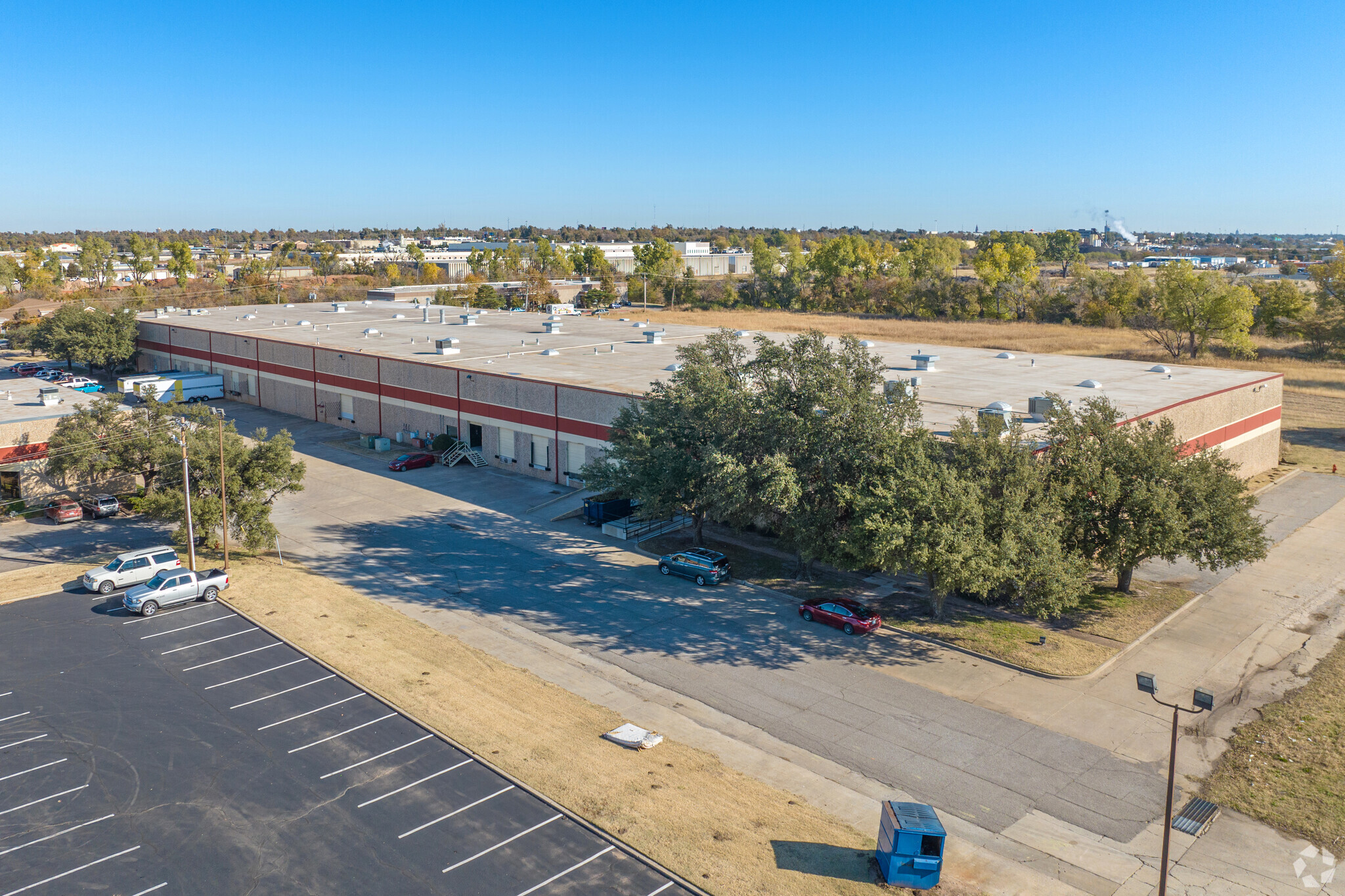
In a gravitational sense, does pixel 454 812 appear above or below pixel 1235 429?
below

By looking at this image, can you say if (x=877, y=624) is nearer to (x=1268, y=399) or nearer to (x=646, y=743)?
(x=646, y=743)

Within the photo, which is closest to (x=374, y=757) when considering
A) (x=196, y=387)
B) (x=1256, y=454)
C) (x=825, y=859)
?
(x=825, y=859)

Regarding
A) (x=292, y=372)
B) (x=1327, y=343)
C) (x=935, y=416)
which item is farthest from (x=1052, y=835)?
(x=1327, y=343)

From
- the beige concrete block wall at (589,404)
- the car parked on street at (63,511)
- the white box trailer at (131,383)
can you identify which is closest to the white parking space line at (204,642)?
the car parked on street at (63,511)

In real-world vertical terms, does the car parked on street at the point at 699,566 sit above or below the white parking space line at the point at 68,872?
above

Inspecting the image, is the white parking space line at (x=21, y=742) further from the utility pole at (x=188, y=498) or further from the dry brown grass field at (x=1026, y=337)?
the dry brown grass field at (x=1026, y=337)

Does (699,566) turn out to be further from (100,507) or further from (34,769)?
(100,507)

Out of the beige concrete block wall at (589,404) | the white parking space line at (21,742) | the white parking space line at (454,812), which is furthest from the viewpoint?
the beige concrete block wall at (589,404)
